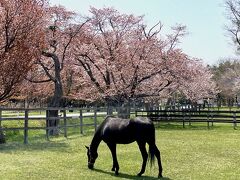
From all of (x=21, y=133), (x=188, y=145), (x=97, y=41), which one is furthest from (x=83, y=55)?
(x=188, y=145)

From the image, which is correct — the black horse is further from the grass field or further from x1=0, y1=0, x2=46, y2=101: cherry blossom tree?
x1=0, y1=0, x2=46, y2=101: cherry blossom tree

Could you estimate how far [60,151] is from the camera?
44.9 feet

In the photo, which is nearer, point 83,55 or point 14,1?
point 14,1

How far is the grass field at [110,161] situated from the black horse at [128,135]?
0.41m

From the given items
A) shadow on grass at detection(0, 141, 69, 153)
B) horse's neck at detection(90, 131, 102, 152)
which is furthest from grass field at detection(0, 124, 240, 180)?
horse's neck at detection(90, 131, 102, 152)

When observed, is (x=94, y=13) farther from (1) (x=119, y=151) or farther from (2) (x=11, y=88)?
(1) (x=119, y=151)

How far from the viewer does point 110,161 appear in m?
11.3

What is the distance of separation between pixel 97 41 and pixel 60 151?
63.8 ft

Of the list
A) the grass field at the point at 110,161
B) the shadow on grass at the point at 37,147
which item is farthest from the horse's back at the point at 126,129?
the shadow on grass at the point at 37,147

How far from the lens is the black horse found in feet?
29.8

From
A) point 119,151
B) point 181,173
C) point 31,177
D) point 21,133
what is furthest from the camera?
point 21,133

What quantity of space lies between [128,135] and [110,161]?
88.6 inches

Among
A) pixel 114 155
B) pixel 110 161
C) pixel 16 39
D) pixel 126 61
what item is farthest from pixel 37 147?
pixel 126 61

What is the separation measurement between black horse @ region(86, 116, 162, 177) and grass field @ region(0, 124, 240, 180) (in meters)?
0.41
